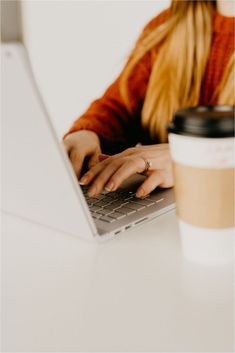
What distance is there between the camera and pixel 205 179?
1.74 feet

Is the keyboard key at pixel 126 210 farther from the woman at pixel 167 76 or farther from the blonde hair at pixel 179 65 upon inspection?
the blonde hair at pixel 179 65

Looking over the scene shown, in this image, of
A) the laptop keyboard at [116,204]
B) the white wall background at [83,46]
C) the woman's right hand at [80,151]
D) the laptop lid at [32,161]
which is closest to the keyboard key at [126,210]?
the laptop keyboard at [116,204]

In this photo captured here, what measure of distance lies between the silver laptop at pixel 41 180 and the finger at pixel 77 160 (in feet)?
0.45

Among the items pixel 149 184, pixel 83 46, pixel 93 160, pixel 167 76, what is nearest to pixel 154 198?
pixel 149 184

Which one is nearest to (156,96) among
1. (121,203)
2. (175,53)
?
(175,53)

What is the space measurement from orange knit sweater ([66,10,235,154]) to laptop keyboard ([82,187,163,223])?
1.95ft

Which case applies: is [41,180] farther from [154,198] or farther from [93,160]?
[93,160]

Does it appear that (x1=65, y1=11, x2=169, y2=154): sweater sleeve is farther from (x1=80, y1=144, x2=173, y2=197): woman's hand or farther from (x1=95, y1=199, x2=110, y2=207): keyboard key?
(x1=95, y1=199, x2=110, y2=207): keyboard key

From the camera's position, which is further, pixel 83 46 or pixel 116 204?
pixel 83 46

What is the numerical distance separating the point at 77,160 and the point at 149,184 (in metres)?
0.22

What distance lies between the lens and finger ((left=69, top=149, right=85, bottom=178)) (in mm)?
951

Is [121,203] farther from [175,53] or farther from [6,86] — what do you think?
[175,53]

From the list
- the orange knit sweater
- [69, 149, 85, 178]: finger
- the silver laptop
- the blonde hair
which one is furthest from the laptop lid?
the blonde hair

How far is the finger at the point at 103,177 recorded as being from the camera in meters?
0.80
